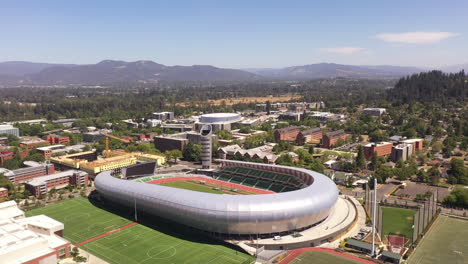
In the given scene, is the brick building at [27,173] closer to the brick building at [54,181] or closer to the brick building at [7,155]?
the brick building at [54,181]

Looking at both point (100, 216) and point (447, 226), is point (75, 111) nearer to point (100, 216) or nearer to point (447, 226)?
point (100, 216)

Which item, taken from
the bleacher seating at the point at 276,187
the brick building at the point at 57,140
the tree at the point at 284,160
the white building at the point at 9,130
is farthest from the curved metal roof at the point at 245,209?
the white building at the point at 9,130

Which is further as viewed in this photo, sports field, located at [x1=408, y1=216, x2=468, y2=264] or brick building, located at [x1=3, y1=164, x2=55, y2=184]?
brick building, located at [x1=3, y1=164, x2=55, y2=184]

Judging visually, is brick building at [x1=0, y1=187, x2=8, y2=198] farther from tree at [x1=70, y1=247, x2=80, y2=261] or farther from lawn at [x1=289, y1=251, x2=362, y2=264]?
lawn at [x1=289, y1=251, x2=362, y2=264]

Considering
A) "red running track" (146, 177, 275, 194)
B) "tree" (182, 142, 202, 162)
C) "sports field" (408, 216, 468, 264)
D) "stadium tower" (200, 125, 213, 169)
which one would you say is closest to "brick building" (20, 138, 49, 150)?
"tree" (182, 142, 202, 162)

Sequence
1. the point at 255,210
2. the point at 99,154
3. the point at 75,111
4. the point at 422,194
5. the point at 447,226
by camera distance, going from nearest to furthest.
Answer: the point at 255,210
the point at 447,226
the point at 422,194
the point at 99,154
the point at 75,111

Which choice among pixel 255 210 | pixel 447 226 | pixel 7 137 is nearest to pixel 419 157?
pixel 447 226
